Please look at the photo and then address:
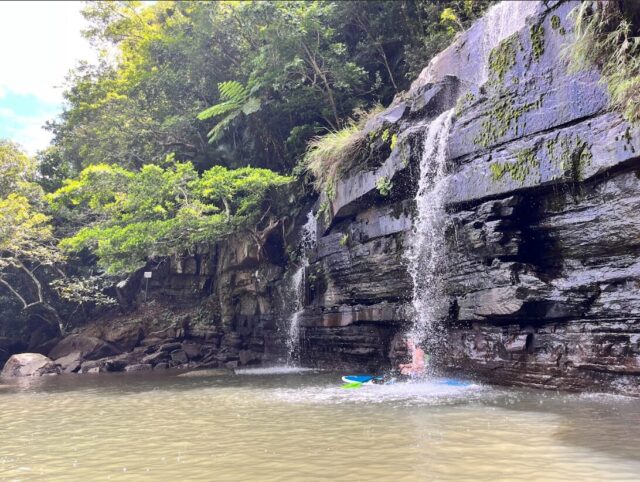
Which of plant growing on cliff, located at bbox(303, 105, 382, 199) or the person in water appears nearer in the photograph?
the person in water

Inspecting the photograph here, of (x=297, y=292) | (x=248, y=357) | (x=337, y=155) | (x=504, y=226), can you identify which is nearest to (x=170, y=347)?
(x=248, y=357)

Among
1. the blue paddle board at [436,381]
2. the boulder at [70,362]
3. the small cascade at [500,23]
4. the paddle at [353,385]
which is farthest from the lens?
the boulder at [70,362]

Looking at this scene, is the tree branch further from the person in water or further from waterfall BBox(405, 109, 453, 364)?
waterfall BBox(405, 109, 453, 364)

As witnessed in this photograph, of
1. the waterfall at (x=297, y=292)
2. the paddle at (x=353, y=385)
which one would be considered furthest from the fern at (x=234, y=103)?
the paddle at (x=353, y=385)

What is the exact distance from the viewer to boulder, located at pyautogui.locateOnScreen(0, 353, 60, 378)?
18359mm

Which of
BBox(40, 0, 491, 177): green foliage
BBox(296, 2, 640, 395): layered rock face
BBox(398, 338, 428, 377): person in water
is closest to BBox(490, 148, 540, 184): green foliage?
BBox(296, 2, 640, 395): layered rock face

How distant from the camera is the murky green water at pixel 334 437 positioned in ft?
13.9

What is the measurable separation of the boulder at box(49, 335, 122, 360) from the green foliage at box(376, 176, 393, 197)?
48.1 feet

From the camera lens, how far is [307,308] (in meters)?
15.8

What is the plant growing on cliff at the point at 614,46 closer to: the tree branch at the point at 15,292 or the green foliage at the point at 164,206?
the green foliage at the point at 164,206

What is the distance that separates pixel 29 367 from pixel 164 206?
26.3 ft

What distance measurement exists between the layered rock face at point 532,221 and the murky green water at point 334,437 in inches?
41.5

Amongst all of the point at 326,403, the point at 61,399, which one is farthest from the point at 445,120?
the point at 61,399

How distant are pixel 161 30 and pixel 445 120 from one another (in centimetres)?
1858
